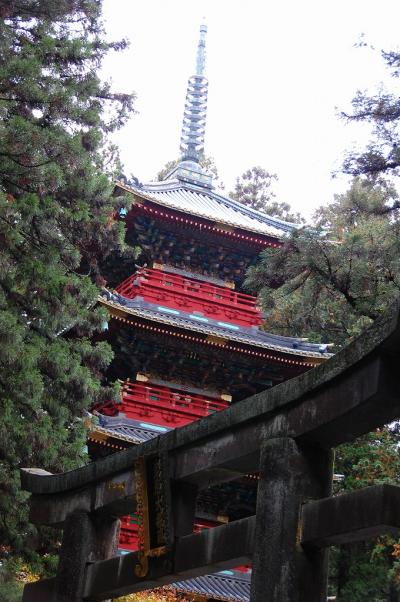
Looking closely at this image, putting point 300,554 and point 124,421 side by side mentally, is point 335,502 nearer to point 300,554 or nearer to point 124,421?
point 300,554

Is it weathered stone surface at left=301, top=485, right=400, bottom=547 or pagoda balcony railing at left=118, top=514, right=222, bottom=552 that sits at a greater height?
pagoda balcony railing at left=118, top=514, right=222, bottom=552

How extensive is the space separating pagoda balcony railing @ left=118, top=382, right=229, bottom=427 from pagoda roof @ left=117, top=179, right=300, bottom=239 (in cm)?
367

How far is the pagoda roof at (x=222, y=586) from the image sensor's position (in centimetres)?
1700

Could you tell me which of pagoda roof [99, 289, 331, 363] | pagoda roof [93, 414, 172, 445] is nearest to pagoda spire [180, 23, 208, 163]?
pagoda roof [99, 289, 331, 363]

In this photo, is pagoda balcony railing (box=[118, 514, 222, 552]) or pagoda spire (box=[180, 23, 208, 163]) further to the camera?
pagoda spire (box=[180, 23, 208, 163])

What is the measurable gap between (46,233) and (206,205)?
8822 mm

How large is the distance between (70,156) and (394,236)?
15.1 feet

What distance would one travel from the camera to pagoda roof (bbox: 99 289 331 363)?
59.2ft

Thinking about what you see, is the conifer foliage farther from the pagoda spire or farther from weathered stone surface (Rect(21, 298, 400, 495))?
the pagoda spire

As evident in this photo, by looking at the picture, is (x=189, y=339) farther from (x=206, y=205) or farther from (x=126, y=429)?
(x=206, y=205)

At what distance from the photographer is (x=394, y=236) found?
1305cm

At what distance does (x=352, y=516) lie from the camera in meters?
5.42

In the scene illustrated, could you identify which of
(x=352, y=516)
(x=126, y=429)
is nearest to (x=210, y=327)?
(x=126, y=429)

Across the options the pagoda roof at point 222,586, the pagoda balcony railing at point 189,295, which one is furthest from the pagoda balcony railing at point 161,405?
the pagoda roof at point 222,586
